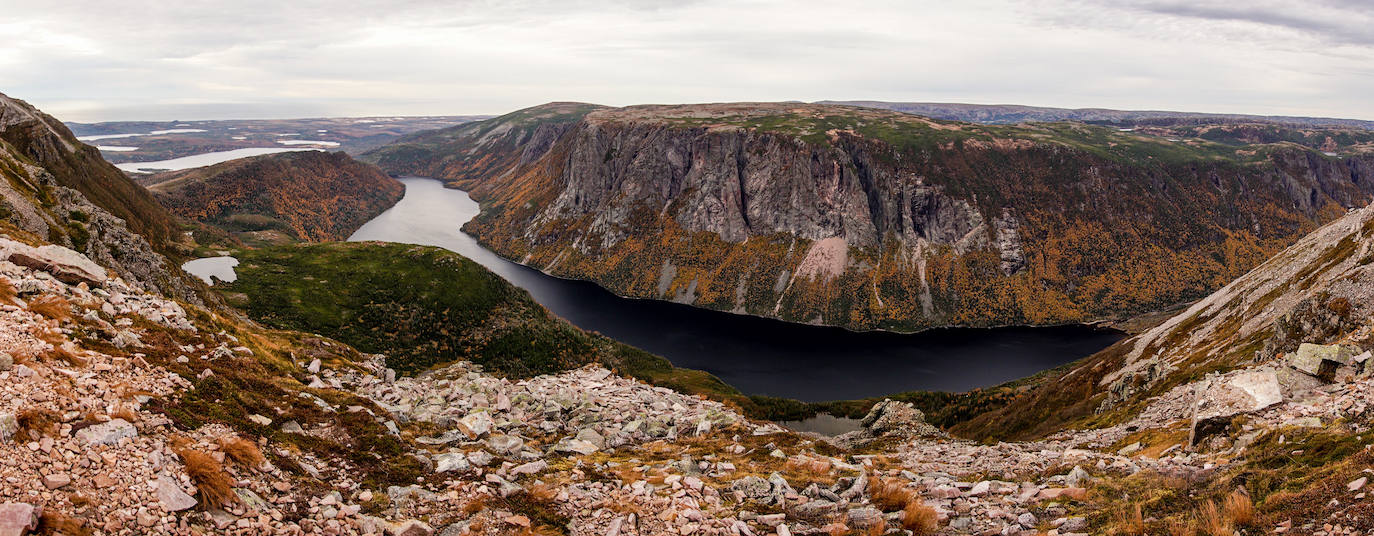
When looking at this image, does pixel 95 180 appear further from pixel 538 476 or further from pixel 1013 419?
pixel 1013 419

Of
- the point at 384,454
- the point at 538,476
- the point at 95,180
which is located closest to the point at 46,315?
the point at 384,454

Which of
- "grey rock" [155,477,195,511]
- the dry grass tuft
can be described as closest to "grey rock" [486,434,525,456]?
"grey rock" [155,477,195,511]

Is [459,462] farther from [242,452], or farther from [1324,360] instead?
[1324,360]

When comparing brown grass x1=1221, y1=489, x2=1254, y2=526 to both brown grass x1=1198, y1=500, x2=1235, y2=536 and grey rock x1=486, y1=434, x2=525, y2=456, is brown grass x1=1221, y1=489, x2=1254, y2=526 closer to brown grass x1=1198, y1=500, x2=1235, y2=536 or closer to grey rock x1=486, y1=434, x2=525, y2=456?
brown grass x1=1198, y1=500, x2=1235, y2=536

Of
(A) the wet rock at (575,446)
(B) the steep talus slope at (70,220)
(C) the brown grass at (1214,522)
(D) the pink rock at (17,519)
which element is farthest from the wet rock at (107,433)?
(B) the steep talus slope at (70,220)

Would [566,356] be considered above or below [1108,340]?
above

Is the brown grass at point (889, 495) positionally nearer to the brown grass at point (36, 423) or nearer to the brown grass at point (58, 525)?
the brown grass at point (58, 525)
